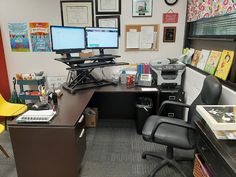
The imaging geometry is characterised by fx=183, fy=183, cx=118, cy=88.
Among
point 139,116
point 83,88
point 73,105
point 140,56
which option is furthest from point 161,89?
Answer: point 73,105

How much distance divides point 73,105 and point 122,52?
1.37 meters

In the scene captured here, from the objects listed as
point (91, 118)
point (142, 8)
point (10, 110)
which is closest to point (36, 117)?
point (10, 110)

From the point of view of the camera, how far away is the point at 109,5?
269 centimetres

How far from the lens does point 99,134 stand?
2664mm

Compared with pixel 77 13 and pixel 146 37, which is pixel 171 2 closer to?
pixel 146 37

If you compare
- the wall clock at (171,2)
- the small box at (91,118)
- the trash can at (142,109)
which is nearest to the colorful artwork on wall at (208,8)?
the wall clock at (171,2)

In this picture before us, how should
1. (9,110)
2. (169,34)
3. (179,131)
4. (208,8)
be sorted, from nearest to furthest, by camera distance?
(179,131) < (208,8) < (9,110) < (169,34)

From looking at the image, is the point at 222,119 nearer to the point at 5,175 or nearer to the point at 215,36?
the point at 215,36

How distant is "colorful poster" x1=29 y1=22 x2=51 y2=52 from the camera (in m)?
2.81

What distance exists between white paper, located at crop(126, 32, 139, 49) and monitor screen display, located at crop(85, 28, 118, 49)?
294 mm

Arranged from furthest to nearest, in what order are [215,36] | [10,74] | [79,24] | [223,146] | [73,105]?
[10,74] < [79,24] < [215,36] < [73,105] < [223,146]

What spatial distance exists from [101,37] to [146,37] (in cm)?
73

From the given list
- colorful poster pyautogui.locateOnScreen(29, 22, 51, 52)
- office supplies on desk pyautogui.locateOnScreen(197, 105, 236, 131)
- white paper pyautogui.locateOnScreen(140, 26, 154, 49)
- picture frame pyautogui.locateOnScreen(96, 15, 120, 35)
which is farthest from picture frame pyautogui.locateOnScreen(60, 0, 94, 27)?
office supplies on desk pyautogui.locateOnScreen(197, 105, 236, 131)

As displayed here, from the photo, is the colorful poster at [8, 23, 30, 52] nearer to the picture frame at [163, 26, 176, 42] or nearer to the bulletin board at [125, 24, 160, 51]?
the bulletin board at [125, 24, 160, 51]
